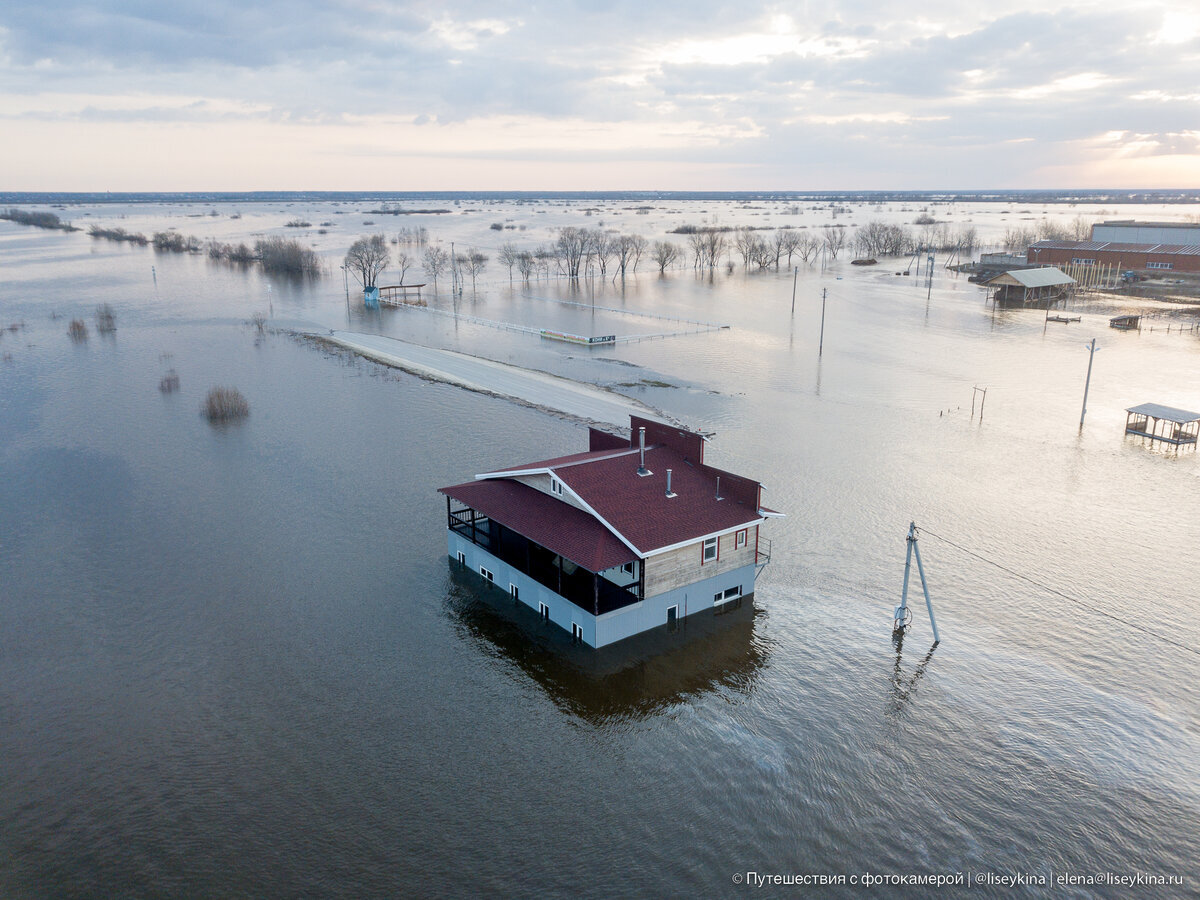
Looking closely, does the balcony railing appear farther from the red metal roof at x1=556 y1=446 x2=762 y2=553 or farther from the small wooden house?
the red metal roof at x1=556 y1=446 x2=762 y2=553

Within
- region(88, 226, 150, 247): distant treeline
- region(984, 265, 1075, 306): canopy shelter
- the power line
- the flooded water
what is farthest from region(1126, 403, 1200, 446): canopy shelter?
region(88, 226, 150, 247): distant treeline

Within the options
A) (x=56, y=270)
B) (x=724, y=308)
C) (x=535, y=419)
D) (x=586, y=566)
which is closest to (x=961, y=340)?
(x=724, y=308)

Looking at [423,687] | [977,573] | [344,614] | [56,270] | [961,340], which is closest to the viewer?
[423,687]

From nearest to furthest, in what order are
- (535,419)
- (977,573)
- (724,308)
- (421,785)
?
(421,785) < (977,573) < (535,419) < (724,308)

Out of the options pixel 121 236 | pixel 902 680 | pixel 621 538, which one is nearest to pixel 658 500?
pixel 621 538

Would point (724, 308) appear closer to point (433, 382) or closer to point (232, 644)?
point (433, 382)

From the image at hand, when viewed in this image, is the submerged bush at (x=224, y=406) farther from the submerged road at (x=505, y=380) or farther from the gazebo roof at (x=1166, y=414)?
the gazebo roof at (x=1166, y=414)
